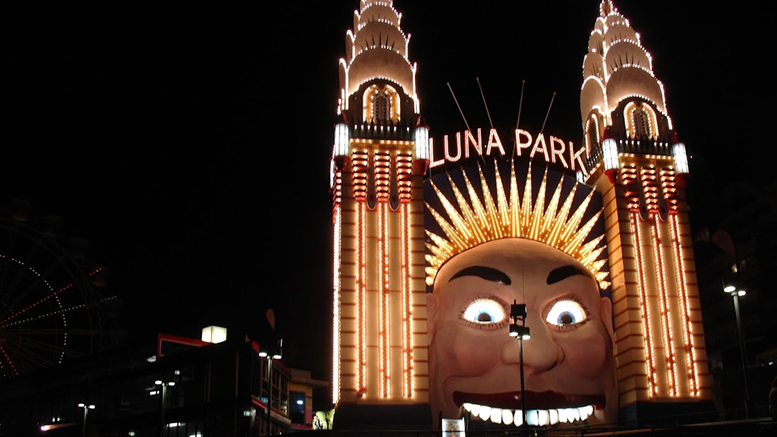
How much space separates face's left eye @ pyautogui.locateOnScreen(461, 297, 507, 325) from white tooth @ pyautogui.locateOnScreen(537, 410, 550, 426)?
4.19 meters

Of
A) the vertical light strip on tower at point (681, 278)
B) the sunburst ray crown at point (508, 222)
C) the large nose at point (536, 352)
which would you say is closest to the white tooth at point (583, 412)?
the large nose at point (536, 352)

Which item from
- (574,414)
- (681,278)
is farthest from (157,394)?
(681,278)

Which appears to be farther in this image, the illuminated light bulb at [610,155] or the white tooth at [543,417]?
the illuminated light bulb at [610,155]

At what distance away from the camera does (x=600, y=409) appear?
1409 inches

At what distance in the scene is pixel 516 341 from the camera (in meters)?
34.6

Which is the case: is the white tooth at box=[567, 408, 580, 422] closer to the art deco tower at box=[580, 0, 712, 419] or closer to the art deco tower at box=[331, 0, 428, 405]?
the art deco tower at box=[580, 0, 712, 419]

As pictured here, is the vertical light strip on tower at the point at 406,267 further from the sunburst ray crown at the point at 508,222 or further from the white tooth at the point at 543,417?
the white tooth at the point at 543,417

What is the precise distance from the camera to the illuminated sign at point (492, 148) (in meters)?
39.6

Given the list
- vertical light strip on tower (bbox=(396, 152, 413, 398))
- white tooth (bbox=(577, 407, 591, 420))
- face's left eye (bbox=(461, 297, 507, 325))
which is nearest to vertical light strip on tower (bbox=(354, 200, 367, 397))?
vertical light strip on tower (bbox=(396, 152, 413, 398))

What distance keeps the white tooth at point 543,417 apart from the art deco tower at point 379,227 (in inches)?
194

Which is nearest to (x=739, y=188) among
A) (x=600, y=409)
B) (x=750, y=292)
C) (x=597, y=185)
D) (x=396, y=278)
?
(x=750, y=292)

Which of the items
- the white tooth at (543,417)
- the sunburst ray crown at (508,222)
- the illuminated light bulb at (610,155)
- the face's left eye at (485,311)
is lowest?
the white tooth at (543,417)

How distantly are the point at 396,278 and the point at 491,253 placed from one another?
14.4ft

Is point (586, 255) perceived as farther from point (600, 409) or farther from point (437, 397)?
point (437, 397)
